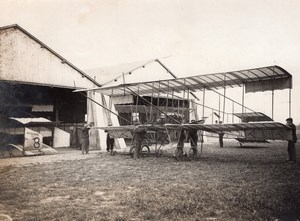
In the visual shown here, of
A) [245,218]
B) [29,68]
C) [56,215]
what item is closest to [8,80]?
[29,68]

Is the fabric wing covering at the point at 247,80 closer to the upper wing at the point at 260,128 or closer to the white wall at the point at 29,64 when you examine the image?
the upper wing at the point at 260,128

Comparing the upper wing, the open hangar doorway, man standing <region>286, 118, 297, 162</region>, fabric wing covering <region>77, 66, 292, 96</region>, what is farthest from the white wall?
man standing <region>286, 118, 297, 162</region>

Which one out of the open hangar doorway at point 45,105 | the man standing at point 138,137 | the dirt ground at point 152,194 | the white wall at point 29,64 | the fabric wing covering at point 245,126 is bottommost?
the dirt ground at point 152,194

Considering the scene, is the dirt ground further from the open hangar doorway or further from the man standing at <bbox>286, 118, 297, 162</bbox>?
the open hangar doorway

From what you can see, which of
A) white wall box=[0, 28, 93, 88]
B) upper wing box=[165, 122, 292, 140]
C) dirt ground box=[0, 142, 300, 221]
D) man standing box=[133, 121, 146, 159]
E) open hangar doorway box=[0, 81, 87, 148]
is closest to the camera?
dirt ground box=[0, 142, 300, 221]

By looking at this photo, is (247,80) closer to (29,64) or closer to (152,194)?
(152,194)

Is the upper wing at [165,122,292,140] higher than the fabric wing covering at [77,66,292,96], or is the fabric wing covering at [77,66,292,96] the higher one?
the fabric wing covering at [77,66,292,96]

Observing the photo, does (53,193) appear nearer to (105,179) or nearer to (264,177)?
(105,179)

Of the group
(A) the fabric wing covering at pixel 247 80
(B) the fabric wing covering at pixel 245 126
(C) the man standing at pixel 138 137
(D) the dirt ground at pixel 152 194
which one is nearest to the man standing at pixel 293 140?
(B) the fabric wing covering at pixel 245 126

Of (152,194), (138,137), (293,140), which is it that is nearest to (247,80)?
(293,140)
